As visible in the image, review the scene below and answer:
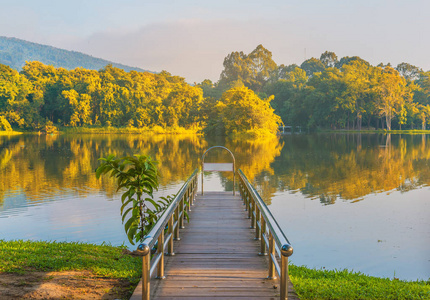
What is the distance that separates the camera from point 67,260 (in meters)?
6.67

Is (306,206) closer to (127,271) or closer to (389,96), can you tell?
(127,271)

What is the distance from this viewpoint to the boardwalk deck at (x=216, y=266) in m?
4.56

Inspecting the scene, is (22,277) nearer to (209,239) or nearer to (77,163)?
(209,239)

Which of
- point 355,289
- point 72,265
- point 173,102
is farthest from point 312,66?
point 72,265

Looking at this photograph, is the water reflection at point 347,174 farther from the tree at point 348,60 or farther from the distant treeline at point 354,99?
the tree at point 348,60

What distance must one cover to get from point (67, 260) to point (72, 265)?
0.37 m

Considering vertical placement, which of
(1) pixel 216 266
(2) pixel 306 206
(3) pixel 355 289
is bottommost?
(2) pixel 306 206

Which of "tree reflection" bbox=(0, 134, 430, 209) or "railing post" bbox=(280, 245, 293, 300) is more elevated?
"railing post" bbox=(280, 245, 293, 300)

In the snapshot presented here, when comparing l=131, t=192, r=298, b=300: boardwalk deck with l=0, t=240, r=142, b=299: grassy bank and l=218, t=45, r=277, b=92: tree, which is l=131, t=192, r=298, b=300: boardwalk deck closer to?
l=0, t=240, r=142, b=299: grassy bank

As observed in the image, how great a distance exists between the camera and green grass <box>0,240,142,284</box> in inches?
241

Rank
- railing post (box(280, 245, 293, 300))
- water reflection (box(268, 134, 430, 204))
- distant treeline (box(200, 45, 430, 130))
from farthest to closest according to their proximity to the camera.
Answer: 1. distant treeline (box(200, 45, 430, 130))
2. water reflection (box(268, 134, 430, 204))
3. railing post (box(280, 245, 293, 300))

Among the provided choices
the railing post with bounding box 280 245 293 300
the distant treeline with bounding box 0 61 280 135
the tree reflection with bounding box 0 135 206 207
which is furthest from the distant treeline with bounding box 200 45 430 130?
the railing post with bounding box 280 245 293 300

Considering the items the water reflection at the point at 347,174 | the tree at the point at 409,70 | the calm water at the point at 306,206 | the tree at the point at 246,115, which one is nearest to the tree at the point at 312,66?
the tree at the point at 409,70

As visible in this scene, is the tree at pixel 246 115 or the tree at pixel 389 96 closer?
the tree at pixel 246 115
